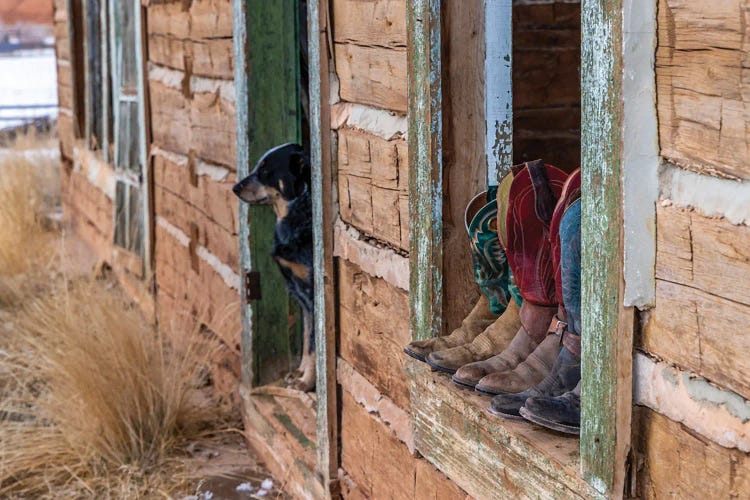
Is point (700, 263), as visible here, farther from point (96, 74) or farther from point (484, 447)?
point (96, 74)

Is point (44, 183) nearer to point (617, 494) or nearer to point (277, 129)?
point (277, 129)

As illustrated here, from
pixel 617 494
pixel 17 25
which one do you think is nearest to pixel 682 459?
pixel 617 494

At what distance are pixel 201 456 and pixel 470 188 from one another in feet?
8.17

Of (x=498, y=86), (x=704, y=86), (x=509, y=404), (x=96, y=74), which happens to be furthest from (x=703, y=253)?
(x=96, y=74)

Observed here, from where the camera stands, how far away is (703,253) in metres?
1.52

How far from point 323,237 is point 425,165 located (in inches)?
36.3

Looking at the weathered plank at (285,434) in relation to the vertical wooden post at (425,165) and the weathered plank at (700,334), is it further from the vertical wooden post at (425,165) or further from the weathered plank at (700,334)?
the weathered plank at (700,334)

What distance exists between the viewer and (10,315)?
6520 millimetres

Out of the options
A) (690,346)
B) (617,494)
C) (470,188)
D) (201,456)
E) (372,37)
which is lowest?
(201,456)

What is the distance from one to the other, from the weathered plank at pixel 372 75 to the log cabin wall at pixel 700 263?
3.83 ft

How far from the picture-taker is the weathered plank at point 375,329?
282cm

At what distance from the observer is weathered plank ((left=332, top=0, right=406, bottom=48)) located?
266 centimetres

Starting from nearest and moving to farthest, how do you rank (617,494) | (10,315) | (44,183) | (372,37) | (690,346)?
(690,346), (617,494), (372,37), (10,315), (44,183)

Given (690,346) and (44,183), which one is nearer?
(690,346)
